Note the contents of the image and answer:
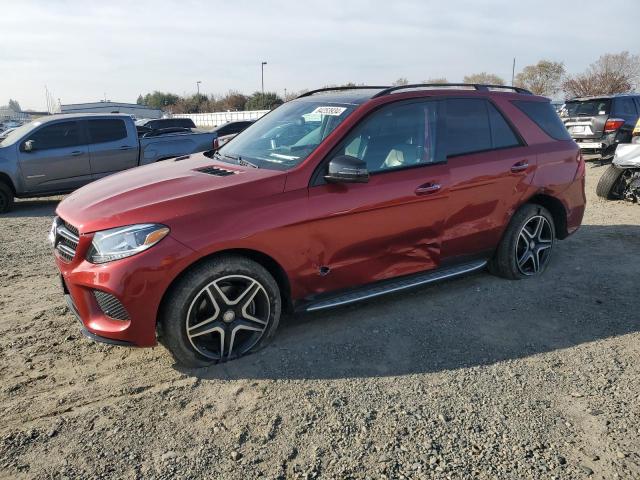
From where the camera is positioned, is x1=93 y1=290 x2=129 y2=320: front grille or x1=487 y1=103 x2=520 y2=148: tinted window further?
x1=487 y1=103 x2=520 y2=148: tinted window

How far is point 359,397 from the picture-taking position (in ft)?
10.0

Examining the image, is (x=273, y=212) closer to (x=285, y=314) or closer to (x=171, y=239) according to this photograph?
(x=171, y=239)

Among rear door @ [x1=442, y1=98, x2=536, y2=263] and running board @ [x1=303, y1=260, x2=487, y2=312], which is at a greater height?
rear door @ [x1=442, y1=98, x2=536, y2=263]

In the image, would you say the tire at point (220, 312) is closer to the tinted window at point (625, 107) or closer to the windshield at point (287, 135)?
the windshield at point (287, 135)

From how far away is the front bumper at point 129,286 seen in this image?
2.99 metres

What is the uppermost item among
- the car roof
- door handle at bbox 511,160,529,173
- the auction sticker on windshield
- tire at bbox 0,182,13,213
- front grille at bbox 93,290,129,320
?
the car roof

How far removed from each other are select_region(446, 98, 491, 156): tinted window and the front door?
15cm

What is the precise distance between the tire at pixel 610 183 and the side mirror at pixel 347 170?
6.76m

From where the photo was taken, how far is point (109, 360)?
3.51m

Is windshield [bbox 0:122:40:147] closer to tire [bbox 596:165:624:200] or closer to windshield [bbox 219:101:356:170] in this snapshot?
windshield [bbox 219:101:356:170]

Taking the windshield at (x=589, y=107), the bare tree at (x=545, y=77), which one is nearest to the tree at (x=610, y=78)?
the bare tree at (x=545, y=77)

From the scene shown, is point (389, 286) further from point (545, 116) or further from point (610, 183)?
point (610, 183)

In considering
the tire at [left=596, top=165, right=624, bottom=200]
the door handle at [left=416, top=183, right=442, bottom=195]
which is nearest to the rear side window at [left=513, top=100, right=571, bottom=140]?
the door handle at [left=416, top=183, right=442, bottom=195]

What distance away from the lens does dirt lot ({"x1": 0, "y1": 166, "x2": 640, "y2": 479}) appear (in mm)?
2537
